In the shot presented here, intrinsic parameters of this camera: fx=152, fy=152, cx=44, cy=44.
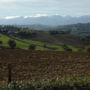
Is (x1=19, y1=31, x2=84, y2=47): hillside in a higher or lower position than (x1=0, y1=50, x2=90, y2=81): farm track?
lower

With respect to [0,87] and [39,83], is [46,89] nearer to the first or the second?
[39,83]

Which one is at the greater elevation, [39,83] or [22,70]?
[39,83]

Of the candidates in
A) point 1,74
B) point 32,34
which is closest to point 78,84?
point 1,74

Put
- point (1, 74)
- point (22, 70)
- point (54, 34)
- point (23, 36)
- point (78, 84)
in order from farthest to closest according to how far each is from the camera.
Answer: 1. point (54, 34)
2. point (23, 36)
3. point (22, 70)
4. point (1, 74)
5. point (78, 84)

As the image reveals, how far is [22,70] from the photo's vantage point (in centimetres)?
1361

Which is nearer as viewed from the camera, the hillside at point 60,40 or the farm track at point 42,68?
the farm track at point 42,68

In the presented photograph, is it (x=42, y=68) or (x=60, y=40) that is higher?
(x=42, y=68)

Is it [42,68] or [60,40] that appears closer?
[42,68]

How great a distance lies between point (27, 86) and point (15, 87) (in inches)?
20.2

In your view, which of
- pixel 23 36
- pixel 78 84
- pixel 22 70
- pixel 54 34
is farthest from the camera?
pixel 54 34

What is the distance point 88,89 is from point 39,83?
2.23m

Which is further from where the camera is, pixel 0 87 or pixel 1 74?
pixel 1 74

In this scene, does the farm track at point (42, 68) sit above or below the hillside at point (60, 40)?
above

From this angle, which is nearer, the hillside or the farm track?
the farm track
